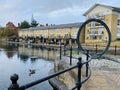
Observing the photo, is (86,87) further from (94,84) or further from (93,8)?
(93,8)

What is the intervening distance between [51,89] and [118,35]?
38337 mm

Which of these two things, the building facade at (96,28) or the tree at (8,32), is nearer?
the building facade at (96,28)

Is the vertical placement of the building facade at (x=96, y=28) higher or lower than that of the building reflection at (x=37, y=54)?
higher

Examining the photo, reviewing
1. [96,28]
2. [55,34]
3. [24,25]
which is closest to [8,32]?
[24,25]

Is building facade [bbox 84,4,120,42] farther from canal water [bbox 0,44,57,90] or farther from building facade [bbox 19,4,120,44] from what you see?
canal water [bbox 0,44,57,90]

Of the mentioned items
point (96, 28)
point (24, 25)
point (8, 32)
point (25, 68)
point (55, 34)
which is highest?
point (24, 25)

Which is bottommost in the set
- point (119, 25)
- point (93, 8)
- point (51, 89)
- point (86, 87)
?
point (51, 89)

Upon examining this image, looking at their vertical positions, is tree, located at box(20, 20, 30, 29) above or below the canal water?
above

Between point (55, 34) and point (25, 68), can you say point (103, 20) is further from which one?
point (25, 68)

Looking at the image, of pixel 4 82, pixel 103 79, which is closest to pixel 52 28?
pixel 4 82

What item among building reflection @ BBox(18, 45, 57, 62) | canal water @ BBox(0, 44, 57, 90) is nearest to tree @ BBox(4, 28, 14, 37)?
building reflection @ BBox(18, 45, 57, 62)

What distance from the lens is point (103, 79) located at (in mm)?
7945

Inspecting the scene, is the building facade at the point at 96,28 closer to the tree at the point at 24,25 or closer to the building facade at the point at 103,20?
the building facade at the point at 103,20

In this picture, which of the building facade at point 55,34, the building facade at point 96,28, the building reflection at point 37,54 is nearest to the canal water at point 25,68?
the building reflection at point 37,54
